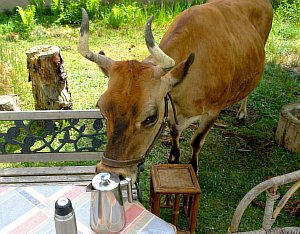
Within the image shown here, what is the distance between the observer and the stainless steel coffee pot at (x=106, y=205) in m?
Answer: 2.21

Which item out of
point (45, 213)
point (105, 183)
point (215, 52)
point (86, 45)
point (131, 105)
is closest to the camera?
point (105, 183)

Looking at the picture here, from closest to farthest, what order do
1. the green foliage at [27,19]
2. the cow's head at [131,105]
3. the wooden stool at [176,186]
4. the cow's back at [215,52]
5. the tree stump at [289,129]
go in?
the cow's head at [131,105], the wooden stool at [176,186], the cow's back at [215,52], the tree stump at [289,129], the green foliage at [27,19]

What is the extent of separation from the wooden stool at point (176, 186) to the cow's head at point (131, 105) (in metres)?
0.40

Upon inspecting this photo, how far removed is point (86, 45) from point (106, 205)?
1252 mm

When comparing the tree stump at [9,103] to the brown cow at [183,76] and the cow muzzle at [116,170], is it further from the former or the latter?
the cow muzzle at [116,170]

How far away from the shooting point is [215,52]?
12.0 ft

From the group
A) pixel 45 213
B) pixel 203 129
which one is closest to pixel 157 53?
pixel 45 213

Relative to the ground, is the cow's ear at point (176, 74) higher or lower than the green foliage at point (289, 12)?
higher

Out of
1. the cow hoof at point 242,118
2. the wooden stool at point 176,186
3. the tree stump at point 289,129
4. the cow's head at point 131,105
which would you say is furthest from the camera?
the cow hoof at point 242,118

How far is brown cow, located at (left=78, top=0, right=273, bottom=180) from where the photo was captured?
8.87 ft

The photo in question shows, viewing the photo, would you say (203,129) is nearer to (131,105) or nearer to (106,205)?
(131,105)

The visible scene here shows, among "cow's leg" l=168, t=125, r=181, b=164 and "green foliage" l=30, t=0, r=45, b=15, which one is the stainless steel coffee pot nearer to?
"cow's leg" l=168, t=125, r=181, b=164

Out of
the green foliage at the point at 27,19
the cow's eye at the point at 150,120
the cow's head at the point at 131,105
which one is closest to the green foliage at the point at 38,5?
the green foliage at the point at 27,19

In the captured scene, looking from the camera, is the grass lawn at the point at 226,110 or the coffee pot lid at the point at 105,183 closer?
the coffee pot lid at the point at 105,183
